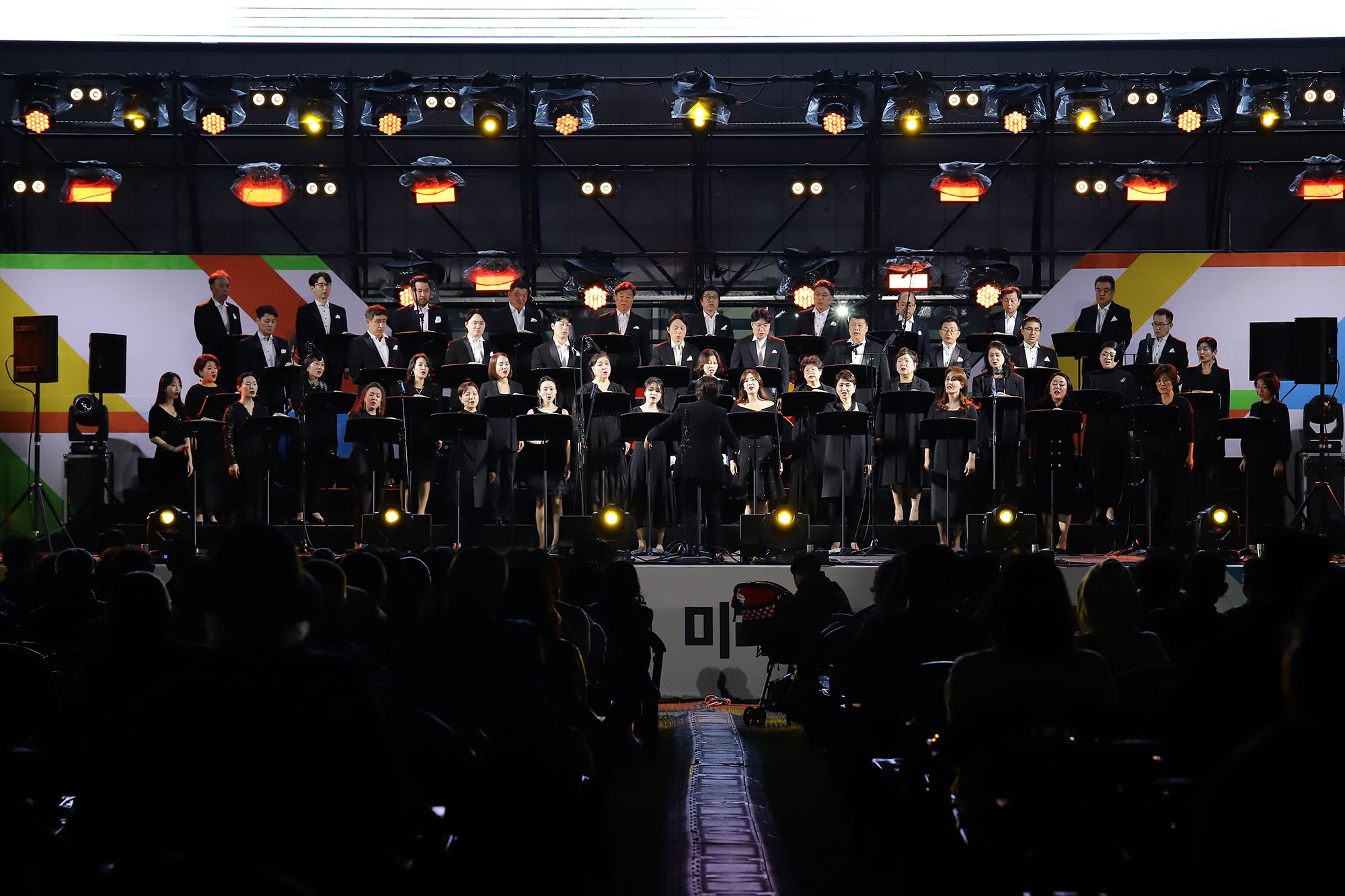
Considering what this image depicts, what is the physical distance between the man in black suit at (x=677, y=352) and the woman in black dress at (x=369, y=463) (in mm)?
2590

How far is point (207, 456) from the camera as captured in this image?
457 inches

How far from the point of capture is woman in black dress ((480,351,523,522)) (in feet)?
36.6

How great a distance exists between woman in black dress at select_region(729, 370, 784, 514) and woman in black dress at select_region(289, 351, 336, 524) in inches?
143

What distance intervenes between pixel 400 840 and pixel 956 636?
226 cm

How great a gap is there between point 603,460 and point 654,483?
52cm

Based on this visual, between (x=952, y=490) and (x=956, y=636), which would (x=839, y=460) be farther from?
(x=956, y=636)

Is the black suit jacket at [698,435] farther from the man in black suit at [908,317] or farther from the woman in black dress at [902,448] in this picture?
the man in black suit at [908,317]

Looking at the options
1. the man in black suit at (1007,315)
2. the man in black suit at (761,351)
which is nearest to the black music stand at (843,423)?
the man in black suit at (761,351)

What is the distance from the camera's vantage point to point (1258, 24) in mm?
15445

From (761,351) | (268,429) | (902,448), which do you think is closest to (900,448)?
(902,448)

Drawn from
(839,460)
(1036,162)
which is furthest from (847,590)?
(1036,162)

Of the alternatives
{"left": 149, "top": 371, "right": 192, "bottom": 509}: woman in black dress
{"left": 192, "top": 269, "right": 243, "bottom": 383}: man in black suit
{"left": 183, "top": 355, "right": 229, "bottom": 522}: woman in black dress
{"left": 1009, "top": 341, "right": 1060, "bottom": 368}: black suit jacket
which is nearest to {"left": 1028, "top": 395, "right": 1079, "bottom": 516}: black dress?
{"left": 1009, "top": 341, "right": 1060, "bottom": 368}: black suit jacket

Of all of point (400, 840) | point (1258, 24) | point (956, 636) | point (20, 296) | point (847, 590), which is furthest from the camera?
point (1258, 24)

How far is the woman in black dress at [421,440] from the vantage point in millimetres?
11112
